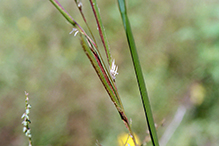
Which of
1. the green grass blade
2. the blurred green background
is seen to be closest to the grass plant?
the green grass blade

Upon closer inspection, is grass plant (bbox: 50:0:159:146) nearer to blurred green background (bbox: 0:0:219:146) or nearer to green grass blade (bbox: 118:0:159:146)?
green grass blade (bbox: 118:0:159:146)

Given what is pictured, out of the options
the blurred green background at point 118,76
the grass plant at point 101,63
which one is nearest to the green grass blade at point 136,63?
the grass plant at point 101,63

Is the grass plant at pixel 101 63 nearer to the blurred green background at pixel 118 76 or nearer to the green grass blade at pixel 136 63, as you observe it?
the green grass blade at pixel 136 63

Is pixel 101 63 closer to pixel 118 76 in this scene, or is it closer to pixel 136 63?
pixel 136 63

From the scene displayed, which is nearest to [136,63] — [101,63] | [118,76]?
[101,63]

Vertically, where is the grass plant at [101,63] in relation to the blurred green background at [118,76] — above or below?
below

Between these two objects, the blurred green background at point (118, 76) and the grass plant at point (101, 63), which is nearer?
the grass plant at point (101, 63)

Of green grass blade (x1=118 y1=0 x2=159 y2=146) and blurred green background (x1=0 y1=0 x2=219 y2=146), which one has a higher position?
blurred green background (x1=0 y1=0 x2=219 y2=146)

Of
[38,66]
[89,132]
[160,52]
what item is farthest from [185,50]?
[38,66]

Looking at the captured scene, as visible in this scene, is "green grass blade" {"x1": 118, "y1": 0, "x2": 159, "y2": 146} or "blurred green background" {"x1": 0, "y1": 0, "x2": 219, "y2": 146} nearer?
"green grass blade" {"x1": 118, "y1": 0, "x2": 159, "y2": 146}
